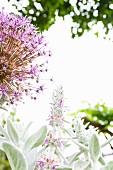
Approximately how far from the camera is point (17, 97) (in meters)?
0.88

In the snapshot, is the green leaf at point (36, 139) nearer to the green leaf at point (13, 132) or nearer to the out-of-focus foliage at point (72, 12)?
the green leaf at point (13, 132)

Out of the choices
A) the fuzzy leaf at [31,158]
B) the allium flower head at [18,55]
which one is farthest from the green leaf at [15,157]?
the allium flower head at [18,55]

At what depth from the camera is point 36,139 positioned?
22.0 inches

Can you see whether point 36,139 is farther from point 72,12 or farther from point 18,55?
point 72,12

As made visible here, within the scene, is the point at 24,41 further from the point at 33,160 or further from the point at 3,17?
the point at 33,160

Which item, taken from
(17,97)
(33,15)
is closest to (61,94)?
(17,97)

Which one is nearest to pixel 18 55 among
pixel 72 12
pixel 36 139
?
pixel 36 139

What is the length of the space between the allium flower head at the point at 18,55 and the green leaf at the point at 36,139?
300 millimetres

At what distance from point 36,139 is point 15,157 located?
3.8 inches

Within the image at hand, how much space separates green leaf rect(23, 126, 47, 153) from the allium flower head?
0.30m

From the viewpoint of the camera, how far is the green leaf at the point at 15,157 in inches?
18.1

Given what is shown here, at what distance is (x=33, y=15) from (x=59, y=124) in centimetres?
315

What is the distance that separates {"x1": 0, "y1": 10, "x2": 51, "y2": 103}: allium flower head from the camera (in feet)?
2.89

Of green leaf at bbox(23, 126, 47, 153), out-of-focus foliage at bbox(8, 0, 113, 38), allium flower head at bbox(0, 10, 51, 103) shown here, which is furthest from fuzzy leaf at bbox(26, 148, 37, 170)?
out-of-focus foliage at bbox(8, 0, 113, 38)
